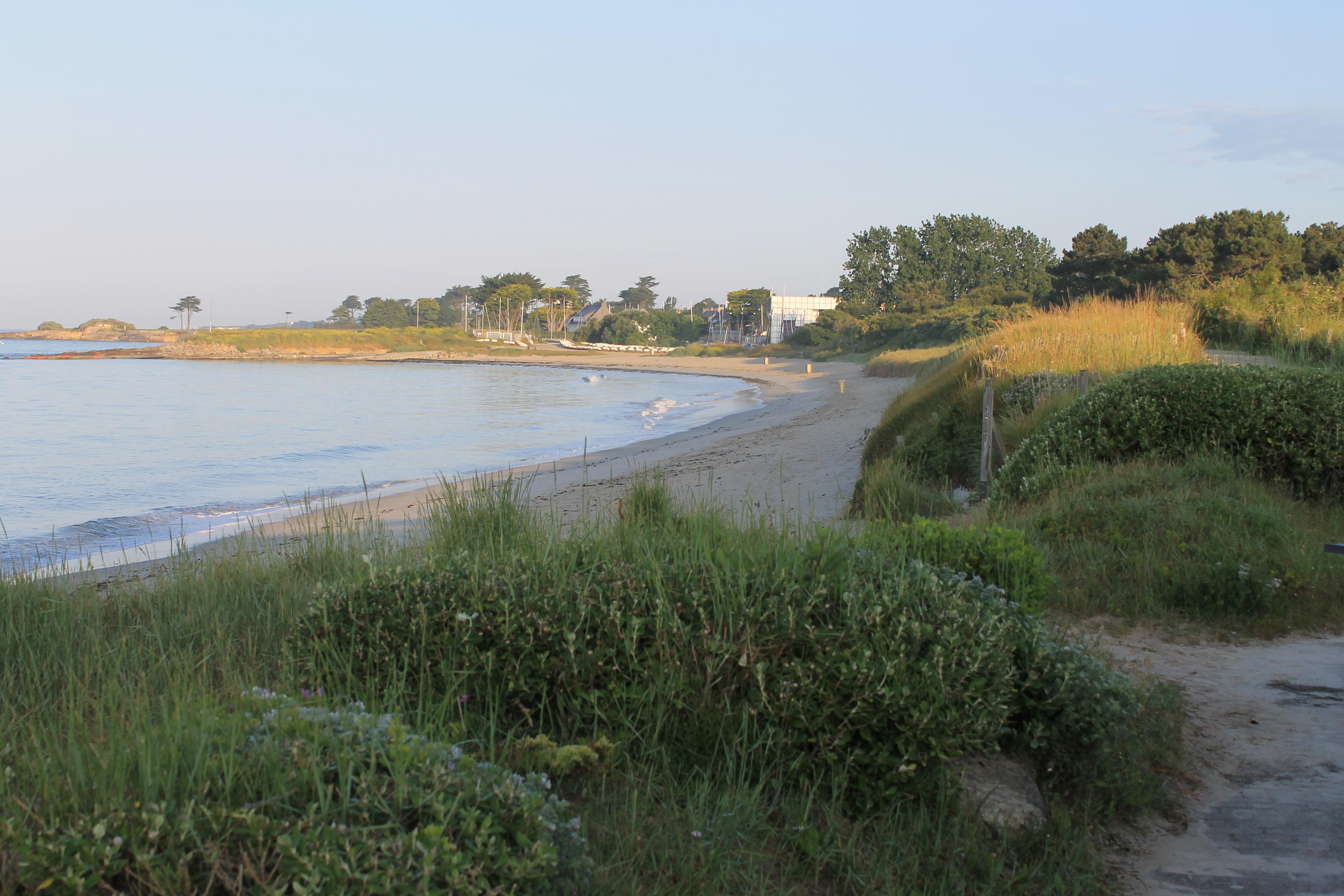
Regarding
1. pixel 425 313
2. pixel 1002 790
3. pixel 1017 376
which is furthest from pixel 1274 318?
pixel 425 313

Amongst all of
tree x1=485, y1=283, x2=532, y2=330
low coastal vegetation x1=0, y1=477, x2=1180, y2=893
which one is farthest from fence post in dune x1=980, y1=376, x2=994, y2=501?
tree x1=485, y1=283, x2=532, y2=330

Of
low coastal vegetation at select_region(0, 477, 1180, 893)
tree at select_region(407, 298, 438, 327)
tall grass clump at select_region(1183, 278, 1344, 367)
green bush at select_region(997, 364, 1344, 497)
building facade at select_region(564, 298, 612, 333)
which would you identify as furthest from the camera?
tree at select_region(407, 298, 438, 327)

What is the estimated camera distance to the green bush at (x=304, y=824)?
5.91 ft

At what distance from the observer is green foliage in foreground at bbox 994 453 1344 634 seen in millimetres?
5469

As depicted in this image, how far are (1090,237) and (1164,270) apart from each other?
13862 millimetres

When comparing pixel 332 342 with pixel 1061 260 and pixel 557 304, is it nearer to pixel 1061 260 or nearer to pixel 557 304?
pixel 557 304

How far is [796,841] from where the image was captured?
2.77 metres

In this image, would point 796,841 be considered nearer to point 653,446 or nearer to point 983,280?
point 653,446


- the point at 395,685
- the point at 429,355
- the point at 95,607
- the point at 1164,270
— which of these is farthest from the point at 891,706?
the point at 429,355

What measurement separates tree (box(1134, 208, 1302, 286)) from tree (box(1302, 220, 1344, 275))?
697 millimetres

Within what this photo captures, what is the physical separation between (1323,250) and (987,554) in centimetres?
3583

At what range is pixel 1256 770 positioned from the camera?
3.58 metres

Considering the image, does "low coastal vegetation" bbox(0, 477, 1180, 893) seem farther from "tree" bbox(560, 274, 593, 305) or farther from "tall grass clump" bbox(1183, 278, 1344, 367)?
"tree" bbox(560, 274, 593, 305)

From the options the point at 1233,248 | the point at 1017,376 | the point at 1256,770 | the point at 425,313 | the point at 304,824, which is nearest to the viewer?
the point at 304,824
